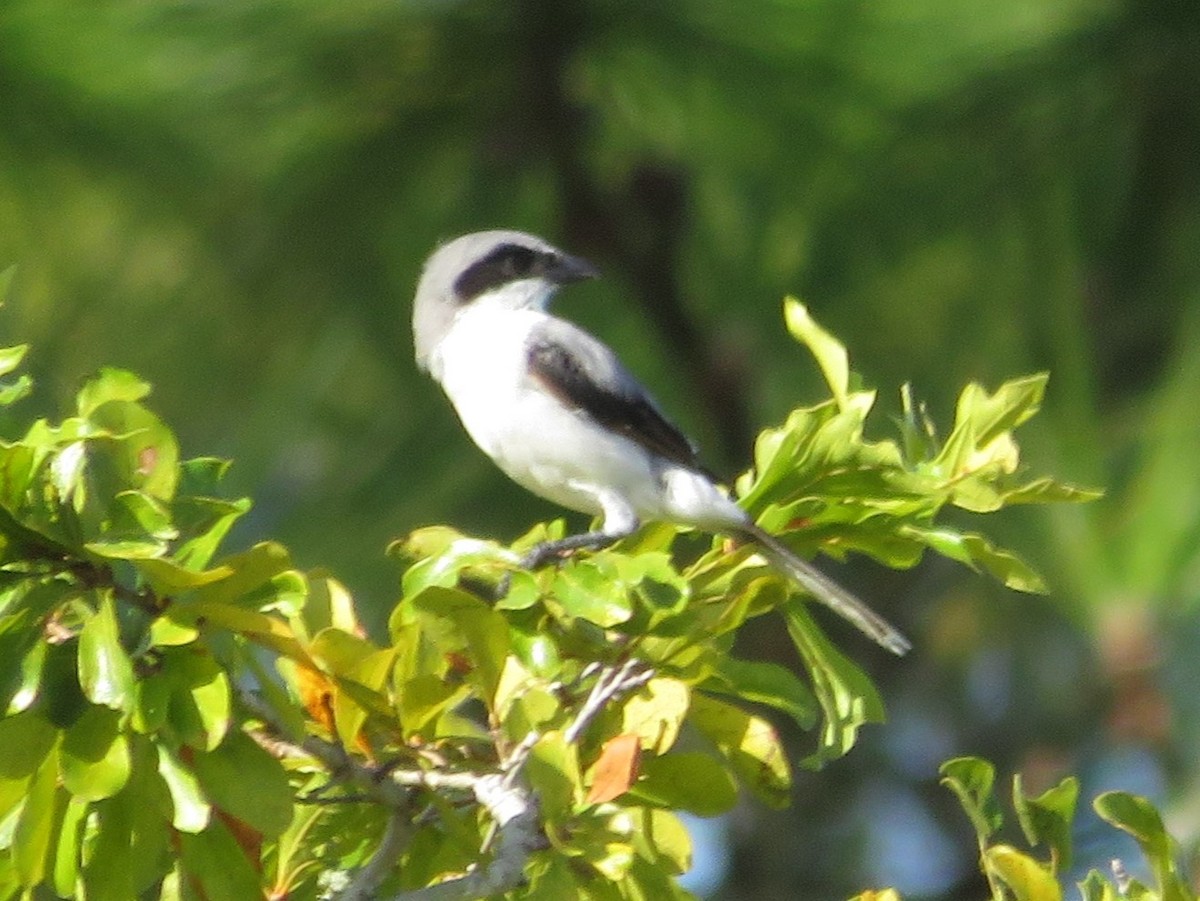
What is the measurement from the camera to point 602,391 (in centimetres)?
278

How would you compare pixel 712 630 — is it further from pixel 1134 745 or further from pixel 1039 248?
pixel 1134 745

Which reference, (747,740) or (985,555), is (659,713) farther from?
(985,555)

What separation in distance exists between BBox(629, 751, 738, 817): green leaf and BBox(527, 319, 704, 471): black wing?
40.7 inches

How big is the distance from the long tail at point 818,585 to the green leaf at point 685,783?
0.21 m

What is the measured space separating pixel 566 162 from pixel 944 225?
2.35 feet

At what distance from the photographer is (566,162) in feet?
10.9

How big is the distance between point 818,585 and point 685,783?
54cm

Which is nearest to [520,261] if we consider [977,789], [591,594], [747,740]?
[747,740]

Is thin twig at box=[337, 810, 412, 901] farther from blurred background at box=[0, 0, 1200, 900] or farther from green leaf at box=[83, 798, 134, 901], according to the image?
blurred background at box=[0, 0, 1200, 900]

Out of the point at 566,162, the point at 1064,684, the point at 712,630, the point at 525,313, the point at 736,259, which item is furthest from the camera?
the point at 1064,684

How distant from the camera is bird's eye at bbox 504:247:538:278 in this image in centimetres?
293

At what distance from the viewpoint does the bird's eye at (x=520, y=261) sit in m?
2.93

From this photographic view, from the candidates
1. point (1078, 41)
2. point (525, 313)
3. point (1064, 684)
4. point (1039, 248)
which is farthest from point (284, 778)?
point (1064, 684)

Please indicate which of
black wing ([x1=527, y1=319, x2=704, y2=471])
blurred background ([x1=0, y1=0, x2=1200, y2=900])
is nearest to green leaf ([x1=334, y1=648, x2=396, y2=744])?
black wing ([x1=527, y1=319, x2=704, y2=471])
